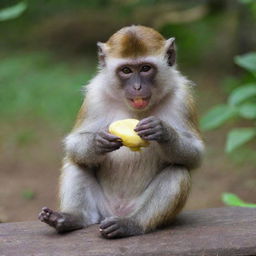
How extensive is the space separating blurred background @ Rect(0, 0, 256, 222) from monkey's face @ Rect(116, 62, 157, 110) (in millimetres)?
1665

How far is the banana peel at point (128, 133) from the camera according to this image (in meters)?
5.09

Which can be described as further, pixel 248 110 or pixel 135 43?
pixel 248 110

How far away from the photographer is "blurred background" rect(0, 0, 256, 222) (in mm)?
9594

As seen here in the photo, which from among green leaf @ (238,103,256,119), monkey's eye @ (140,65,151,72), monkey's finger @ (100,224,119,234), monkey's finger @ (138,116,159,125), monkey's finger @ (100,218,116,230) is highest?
monkey's eye @ (140,65,151,72)

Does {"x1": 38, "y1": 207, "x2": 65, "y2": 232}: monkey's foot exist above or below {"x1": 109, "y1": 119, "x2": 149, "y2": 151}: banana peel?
below

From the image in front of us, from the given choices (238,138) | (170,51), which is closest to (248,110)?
(238,138)

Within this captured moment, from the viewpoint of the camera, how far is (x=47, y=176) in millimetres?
10586

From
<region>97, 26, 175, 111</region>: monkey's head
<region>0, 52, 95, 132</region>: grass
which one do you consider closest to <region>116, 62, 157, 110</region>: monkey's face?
<region>97, 26, 175, 111</region>: monkey's head

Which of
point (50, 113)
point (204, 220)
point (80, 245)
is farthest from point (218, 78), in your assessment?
point (80, 245)

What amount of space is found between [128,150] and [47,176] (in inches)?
203

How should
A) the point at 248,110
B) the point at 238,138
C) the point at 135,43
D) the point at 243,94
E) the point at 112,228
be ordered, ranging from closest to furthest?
the point at 112,228
the point at 135,43
the point at 243,94
the point at 248,110
the point at 238,138

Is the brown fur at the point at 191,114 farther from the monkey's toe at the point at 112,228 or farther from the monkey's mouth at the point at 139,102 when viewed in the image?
the monkey's toe at the point at 112,228

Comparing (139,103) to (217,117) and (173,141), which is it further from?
(217,117)

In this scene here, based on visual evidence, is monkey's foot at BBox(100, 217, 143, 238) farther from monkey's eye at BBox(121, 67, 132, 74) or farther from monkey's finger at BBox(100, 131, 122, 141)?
monkey's eye at BBox(121, 67, 132, 74)
